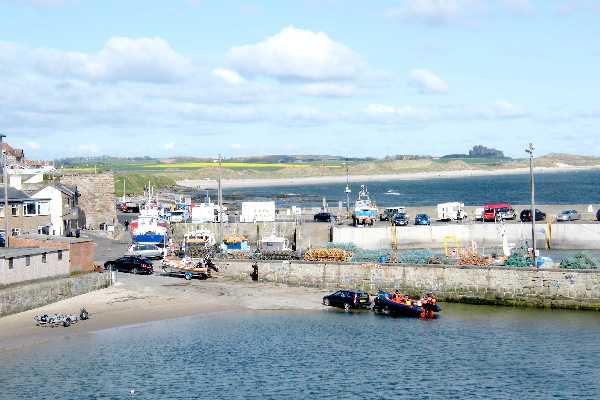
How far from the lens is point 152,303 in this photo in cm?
6100

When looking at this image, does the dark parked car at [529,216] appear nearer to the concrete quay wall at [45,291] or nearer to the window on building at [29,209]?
the concrete quay wall at [45,291]

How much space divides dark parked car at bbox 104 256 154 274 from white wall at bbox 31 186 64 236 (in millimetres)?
16407

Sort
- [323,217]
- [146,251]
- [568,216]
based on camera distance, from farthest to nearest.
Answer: [323,217] → [568,216] → [146,251]

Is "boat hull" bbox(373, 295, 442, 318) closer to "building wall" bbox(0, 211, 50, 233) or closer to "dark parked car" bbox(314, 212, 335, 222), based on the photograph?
"building wall" bbox(0, 211, 50, 233)

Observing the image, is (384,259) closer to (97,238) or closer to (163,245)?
(163,245)

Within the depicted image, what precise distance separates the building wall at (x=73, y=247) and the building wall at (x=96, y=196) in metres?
36.9

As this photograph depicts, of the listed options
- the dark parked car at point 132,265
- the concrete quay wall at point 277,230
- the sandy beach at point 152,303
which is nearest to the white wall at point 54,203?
the concrete quay wall at point 277,230

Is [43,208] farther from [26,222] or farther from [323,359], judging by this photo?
[323,359]

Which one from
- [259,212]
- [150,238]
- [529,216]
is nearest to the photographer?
[150,238]

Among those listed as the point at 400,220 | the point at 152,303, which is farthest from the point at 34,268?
the point at 400,220

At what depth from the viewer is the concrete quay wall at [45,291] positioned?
5478 centimetres

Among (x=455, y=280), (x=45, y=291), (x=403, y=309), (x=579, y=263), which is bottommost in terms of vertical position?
(x=403, y=309)

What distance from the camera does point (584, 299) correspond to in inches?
2286

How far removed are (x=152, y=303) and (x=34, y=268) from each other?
8.17 metres
